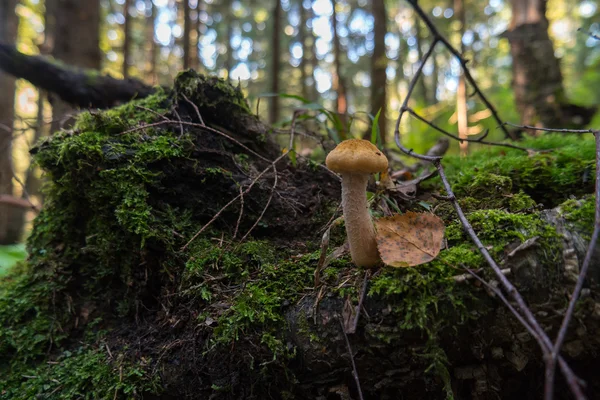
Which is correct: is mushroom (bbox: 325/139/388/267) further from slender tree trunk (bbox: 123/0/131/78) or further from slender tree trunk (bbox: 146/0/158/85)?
slender tree trunk (bbox: 146/0/158/85)

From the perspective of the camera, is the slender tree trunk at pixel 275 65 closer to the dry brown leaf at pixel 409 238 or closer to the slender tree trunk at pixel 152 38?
the slender tree trunk at pixel 152 38

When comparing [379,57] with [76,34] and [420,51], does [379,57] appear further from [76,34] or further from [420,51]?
[420,51]

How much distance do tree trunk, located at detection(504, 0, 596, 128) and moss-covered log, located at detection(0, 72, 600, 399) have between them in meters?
2.91

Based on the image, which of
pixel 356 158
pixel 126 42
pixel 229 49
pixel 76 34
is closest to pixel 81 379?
pixel 356 158

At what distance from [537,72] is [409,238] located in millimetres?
5272

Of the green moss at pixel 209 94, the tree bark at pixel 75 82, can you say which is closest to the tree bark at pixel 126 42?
the tree bark at pixel 75 82

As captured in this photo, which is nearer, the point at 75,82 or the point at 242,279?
the point at 242,279

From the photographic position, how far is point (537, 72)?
5.23m

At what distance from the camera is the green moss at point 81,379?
155 centimetres

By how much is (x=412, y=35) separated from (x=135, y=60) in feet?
44.3

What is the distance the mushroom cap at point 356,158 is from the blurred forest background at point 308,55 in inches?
29.4

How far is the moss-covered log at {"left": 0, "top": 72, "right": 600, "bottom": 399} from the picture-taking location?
4.35 ft

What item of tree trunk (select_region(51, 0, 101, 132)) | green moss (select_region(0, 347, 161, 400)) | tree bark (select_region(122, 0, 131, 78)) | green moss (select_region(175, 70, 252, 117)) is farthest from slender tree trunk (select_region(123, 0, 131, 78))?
green moss (select_region(0, 347, 161, 400))

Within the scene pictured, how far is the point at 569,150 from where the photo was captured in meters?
2.27
